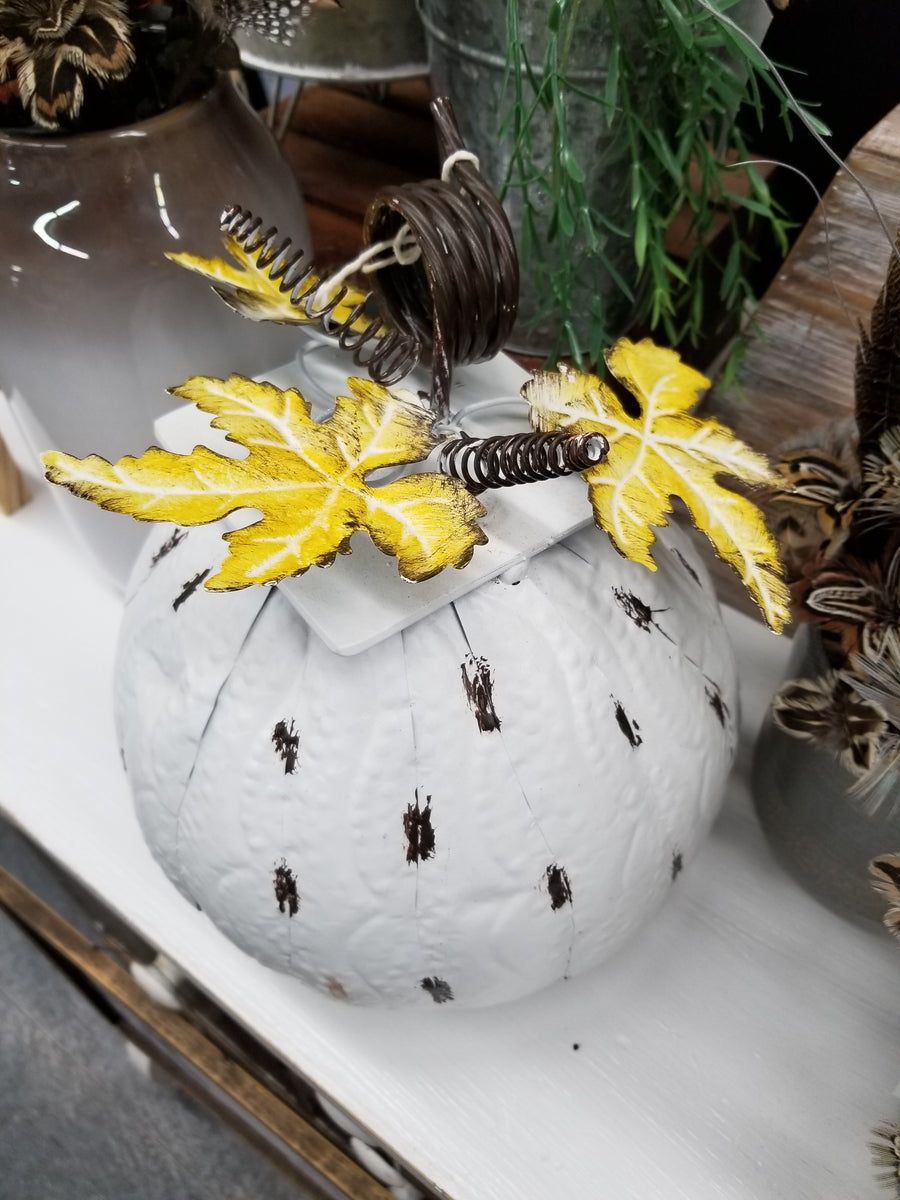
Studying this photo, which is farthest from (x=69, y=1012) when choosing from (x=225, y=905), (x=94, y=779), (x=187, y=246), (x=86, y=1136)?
(x=187, y=246)

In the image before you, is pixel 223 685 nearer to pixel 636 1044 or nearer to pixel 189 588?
pixel 189 588

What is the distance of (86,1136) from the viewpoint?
85 centimetres

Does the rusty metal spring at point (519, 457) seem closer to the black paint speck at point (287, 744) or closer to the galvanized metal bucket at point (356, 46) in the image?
the black paint speck at point (287, 744)

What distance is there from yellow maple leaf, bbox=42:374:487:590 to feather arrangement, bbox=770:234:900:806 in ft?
0.52

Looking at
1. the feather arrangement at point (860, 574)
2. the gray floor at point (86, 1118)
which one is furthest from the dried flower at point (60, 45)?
the gray floor at point (86, 1118)

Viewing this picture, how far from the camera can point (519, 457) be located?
0.31 metres

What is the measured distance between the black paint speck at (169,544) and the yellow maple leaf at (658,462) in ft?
0.53

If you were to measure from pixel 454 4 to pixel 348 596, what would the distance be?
1.05 ft

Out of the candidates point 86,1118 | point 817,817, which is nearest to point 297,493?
point 817,817

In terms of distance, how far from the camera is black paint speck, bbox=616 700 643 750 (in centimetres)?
36

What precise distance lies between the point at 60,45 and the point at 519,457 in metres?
0.27

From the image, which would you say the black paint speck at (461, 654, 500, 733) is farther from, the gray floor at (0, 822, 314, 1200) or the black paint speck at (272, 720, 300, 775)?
the gray floor at (0, 822, 314, 1200)

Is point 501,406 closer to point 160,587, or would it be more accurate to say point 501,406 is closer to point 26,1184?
point 160,587

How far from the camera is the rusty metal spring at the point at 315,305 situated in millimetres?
374
